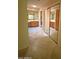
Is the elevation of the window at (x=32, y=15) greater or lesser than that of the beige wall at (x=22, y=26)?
greater

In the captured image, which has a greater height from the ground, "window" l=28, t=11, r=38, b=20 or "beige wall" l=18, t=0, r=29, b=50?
"window" l=28, t=11, r=38, b=20

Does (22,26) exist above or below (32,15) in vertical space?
below

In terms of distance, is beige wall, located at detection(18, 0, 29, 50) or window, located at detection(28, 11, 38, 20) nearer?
beige wall, located at detection(18, 0, 29, 50)

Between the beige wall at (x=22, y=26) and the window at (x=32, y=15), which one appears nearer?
the beige wall at (x=22, y=26)

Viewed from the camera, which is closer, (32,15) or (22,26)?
(22,26)
